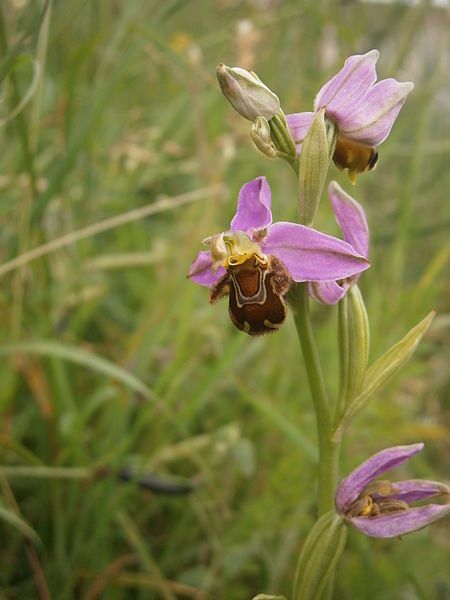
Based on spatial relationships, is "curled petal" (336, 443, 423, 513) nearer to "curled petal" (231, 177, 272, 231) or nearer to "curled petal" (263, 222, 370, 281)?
"curled petal" (263, 222, 370, 281)

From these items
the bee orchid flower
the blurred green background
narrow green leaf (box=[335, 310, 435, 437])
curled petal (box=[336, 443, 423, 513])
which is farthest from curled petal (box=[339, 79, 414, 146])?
the blurred green background

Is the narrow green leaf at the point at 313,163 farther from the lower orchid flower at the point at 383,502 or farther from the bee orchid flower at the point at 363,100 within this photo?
the lower orchid flower at the point at 383,502

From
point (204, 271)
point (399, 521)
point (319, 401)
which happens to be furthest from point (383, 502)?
point (204, 271)

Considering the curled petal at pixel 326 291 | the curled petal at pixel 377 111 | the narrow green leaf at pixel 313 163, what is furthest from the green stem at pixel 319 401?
the curled petal at pixel 377 111

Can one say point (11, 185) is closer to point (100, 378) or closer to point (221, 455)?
point (100, 378)

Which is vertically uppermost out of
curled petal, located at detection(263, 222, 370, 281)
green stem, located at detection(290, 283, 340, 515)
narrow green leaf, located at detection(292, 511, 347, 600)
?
curled petal, located at detection(263, 222, 370, 281)
